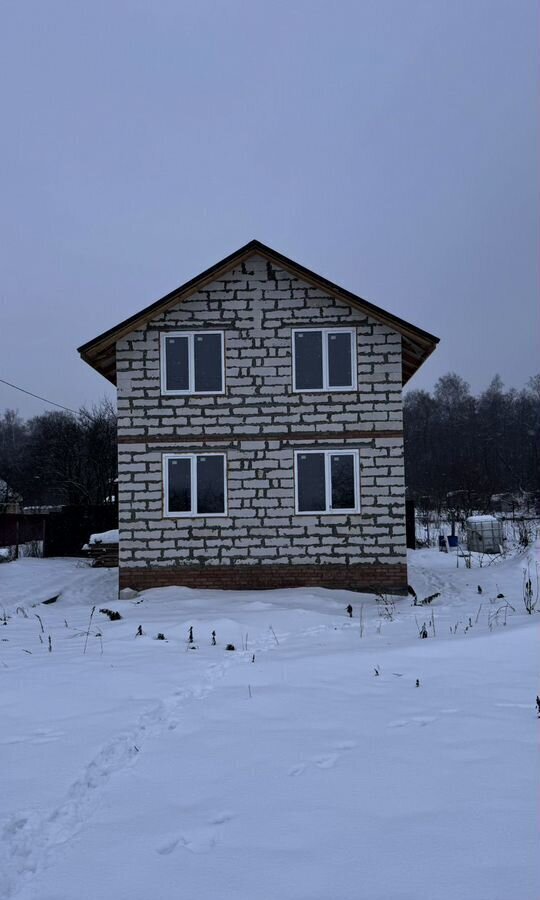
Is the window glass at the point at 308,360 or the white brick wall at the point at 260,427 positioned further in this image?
the window glass at the point at 308,360

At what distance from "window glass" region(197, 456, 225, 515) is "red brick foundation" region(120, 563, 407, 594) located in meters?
1.23

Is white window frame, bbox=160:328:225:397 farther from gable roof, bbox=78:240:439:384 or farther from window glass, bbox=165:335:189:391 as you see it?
gable roof, bbox=78:240:439:384

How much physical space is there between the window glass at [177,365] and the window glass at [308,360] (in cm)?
235

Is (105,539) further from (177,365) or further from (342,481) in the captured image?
(342,481)

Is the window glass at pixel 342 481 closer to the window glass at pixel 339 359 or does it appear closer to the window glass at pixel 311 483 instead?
the window glass at pixel 311 483

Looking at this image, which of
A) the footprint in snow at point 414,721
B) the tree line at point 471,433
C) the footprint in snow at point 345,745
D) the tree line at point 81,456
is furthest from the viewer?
the tree line at point 471,433

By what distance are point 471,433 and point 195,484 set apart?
60.0 m

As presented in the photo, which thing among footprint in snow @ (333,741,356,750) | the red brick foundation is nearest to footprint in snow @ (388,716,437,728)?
footprint in snow @ (333,741,356,750)

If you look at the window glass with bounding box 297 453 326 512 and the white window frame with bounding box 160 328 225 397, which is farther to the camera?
the white window frame with bounding box 160 328 225 397

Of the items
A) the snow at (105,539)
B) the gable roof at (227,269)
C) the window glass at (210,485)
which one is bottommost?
the snow at (105,539)

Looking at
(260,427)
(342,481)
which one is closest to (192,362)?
(260,427)

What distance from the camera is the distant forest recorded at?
1446 inches

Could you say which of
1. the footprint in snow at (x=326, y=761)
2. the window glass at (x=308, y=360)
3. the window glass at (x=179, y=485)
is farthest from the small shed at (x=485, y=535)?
the footprint in snow at (x=326, y=761)

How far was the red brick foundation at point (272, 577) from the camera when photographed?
13.1 metres
